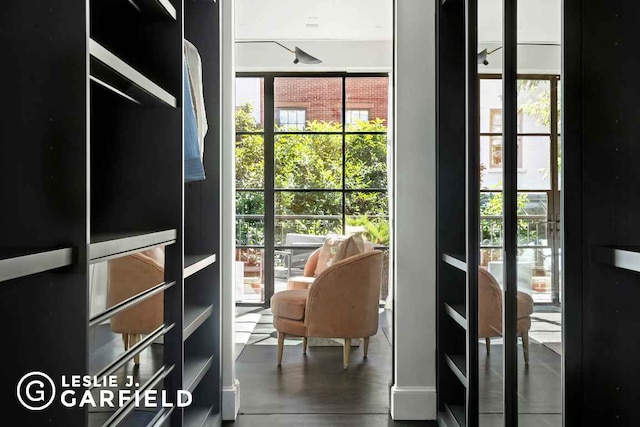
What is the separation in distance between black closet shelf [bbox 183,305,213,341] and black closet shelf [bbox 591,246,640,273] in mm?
1422

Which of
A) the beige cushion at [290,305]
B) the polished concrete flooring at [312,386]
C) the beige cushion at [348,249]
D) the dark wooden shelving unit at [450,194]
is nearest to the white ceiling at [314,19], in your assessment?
the beige cushion at [348,249]

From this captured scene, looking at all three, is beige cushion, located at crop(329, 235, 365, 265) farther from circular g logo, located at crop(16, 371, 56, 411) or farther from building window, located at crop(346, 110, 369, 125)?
circular g logo, located at crop(16, 371, 56, 411)

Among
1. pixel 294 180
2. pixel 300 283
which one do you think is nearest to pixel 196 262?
pixel 300 283

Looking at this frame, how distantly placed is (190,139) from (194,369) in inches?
39.8

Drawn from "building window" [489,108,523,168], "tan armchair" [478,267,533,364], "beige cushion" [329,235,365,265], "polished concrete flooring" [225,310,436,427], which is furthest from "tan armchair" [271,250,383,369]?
"building window" [489,108,523,168]

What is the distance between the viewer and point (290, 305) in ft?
14.3

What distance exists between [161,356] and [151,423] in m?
0.26

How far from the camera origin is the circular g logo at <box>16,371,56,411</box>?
1.17 meters

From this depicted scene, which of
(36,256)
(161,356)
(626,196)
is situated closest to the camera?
(36,256)

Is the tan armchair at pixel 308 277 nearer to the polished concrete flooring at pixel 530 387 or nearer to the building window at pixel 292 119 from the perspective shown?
the building window at pixel 292 119

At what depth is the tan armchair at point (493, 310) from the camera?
70.4 inches

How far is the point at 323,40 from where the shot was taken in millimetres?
6578

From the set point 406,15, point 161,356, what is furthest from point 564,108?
point 406,15

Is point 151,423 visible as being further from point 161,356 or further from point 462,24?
point 462,24
